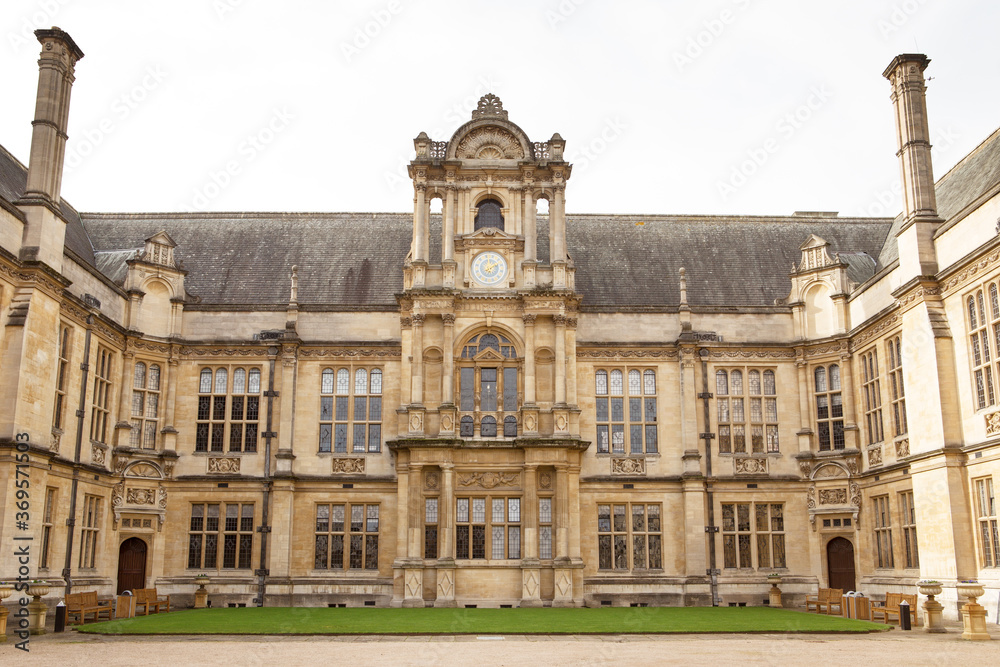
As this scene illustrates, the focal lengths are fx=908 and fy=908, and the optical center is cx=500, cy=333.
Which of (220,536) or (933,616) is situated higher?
(220,536)

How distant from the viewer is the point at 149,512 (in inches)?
1180

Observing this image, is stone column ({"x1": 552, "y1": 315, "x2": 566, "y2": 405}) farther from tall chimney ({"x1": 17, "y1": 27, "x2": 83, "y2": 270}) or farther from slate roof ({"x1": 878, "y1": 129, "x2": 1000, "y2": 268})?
tall chimney ({"x1": 17, "y1": 27, "x2": 83, "y2": 270})

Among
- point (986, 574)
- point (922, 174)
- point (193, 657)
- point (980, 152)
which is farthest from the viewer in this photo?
point (980, 152)

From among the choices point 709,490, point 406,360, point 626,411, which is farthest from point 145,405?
point 709,490

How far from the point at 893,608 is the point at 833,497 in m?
7.43

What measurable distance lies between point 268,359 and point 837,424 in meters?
19.8

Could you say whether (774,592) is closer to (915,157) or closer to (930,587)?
(930,587)

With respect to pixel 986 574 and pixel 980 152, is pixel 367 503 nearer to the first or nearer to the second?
pixel 986 574

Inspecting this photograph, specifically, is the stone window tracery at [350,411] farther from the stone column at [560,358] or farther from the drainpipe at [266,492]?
the stone column at [560,358]

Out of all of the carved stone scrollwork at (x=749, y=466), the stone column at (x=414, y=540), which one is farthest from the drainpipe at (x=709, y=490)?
the stone column at (x=414, y=540)

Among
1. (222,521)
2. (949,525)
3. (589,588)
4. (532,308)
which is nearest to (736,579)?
(589,588)

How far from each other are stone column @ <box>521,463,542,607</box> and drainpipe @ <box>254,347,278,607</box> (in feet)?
28.1

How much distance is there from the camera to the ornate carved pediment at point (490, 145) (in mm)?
32500

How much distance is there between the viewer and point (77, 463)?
26688 mm
